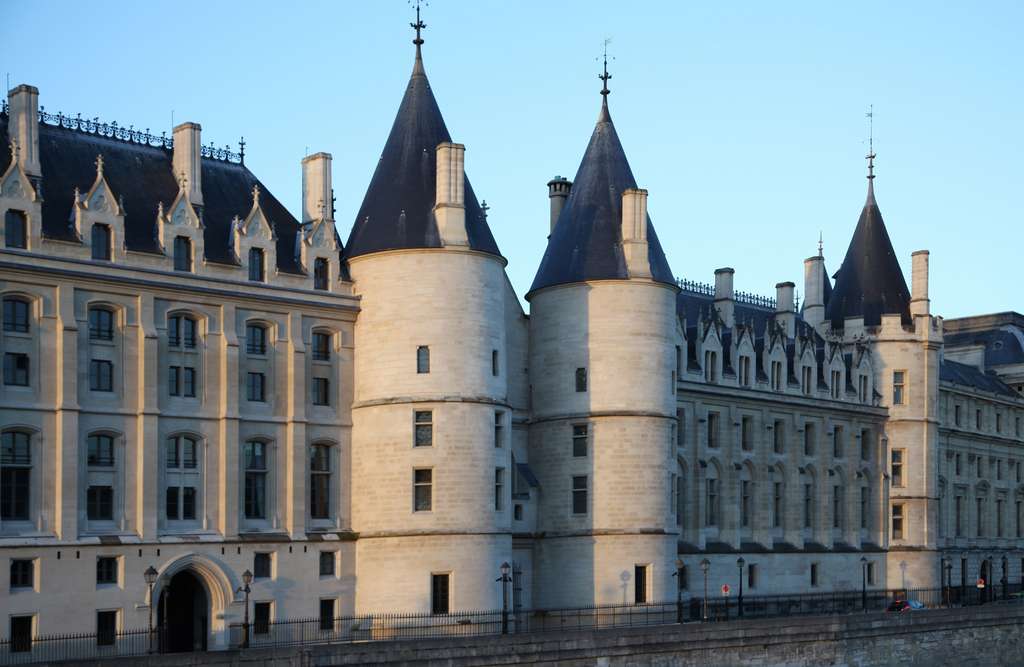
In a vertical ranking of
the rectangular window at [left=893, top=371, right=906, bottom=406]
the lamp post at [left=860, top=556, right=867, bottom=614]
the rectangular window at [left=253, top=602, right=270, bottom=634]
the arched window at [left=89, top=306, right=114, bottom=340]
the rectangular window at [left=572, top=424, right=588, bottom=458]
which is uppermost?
the arched window at [left=89, top=306, right=114, bottom=340]

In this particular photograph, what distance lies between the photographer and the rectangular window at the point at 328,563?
60312 mm

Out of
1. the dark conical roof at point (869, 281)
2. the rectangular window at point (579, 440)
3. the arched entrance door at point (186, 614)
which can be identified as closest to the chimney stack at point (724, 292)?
the dark conical roof at point (869, 281)

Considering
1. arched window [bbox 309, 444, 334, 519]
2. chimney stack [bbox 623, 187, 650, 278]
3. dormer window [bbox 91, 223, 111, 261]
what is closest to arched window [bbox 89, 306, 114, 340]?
dormer window [bbox 91, 223, 111, 261]

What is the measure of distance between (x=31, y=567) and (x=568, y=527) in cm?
2277

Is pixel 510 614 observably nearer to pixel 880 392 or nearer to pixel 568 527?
pixel 568 527

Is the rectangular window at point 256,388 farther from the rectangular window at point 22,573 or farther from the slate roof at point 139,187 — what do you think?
the rectangular window at point 22,573

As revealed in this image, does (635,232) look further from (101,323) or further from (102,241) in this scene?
(101,323)

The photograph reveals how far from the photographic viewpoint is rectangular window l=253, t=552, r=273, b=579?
58.1m

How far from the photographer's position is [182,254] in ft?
189

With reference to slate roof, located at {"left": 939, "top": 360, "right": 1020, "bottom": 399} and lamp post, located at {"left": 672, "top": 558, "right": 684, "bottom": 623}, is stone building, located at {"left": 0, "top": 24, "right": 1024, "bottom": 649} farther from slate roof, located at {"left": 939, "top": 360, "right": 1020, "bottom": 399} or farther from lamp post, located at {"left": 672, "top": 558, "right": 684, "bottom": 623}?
slate roof, located at {"left": 939, "top": 360, "right": 1020, "bottom": 399}

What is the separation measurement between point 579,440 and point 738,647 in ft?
41.7

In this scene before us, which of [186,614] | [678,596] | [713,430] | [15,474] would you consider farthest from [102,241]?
[713,430]

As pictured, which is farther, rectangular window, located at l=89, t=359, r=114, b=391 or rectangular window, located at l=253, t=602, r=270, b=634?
rectangular window, located at l=253, t=602, r=270, b=634

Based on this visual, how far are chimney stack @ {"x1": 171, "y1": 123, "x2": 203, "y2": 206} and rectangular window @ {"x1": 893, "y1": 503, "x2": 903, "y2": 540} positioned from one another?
46236mm
